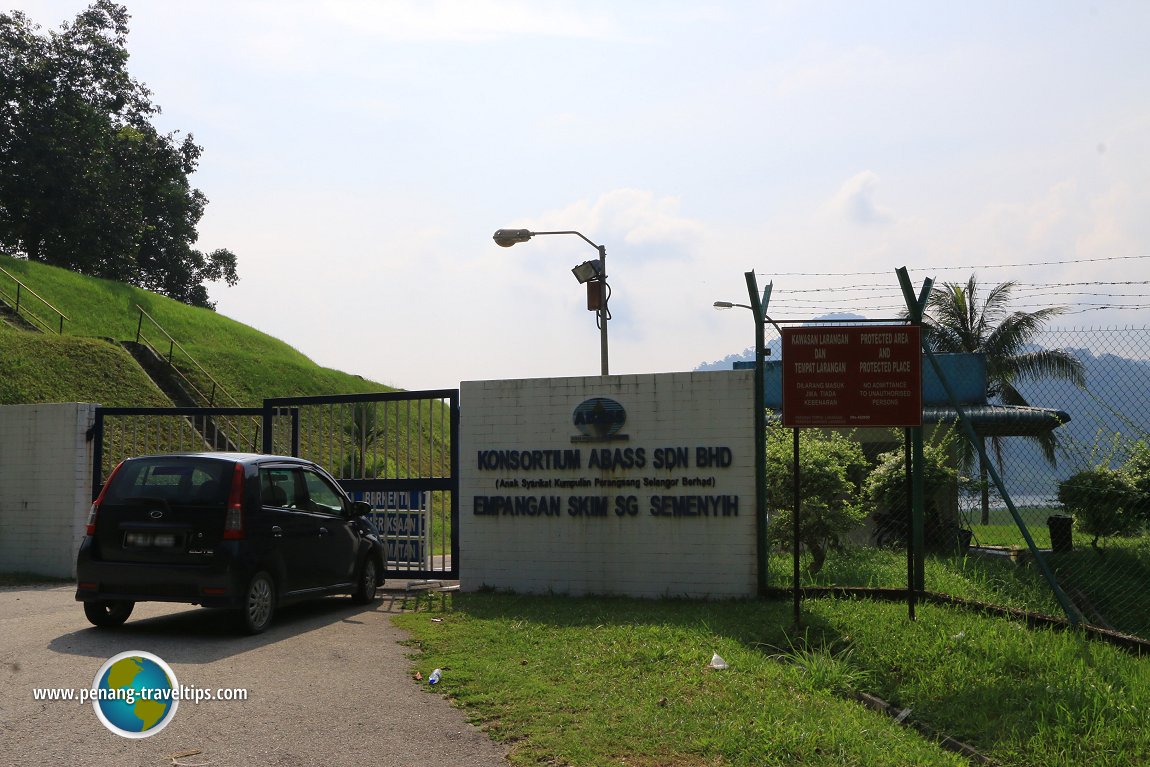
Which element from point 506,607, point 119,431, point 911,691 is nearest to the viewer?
point 911,691

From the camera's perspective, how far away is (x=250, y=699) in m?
6.41

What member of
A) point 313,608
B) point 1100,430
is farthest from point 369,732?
point 1100,430

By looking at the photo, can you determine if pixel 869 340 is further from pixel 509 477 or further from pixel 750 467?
pixel 509 477

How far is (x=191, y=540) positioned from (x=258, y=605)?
0.87 metres

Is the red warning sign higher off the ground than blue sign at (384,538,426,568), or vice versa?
the red warning sign

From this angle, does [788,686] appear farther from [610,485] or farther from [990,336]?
[990,336]

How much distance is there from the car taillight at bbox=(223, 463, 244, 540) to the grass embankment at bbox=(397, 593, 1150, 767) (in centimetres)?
184

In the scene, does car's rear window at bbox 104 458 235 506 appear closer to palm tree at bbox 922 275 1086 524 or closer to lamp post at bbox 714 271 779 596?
lamp post at bbox 714 271 779 596

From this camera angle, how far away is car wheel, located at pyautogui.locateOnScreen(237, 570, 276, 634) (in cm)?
855

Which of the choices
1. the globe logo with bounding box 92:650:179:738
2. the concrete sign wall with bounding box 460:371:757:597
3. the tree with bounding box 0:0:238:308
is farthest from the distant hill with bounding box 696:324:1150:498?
the tree with bounding box 0:0:238:308

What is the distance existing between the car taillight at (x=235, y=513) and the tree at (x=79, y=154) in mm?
49375

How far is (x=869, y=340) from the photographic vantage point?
345 inches

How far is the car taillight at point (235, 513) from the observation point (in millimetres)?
8484

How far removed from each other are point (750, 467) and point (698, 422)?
0.77 meters
